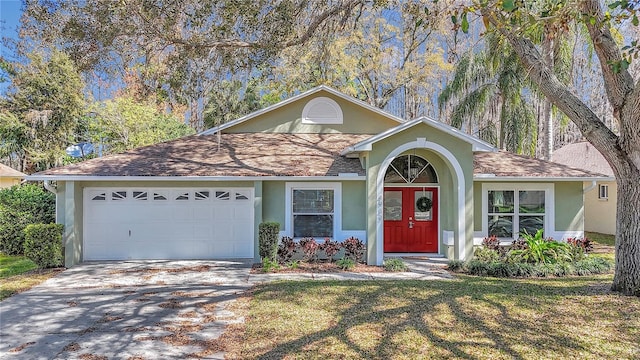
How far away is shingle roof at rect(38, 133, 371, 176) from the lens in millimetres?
11852

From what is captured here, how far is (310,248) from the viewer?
1150 centimetres

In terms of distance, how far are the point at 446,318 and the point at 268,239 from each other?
574 cm

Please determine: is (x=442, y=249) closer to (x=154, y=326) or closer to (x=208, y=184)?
(x=208, y=184)

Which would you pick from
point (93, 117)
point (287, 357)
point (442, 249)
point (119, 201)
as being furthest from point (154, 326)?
point (93, 117)

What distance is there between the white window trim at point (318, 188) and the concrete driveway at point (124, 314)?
6.43 feet

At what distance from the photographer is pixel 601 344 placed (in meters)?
5.67

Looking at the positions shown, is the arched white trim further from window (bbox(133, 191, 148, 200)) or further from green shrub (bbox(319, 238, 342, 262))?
window (bbox(133, 191, 148, 200))

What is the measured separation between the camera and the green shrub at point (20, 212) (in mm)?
12508

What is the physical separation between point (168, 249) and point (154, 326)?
20.0 ft

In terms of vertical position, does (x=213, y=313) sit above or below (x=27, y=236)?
below

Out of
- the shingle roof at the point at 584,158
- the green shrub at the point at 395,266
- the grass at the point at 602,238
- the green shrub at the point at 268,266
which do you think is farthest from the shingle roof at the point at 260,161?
the shingle roof at the point at 584,158

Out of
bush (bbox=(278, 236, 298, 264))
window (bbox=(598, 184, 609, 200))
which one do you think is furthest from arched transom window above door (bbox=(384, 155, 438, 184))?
window (bbox=(598, 184, 609, 200))

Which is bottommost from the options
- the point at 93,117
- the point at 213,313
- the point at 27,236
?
the point at 213,313

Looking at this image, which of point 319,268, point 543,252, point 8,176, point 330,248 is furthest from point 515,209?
point 8,176
